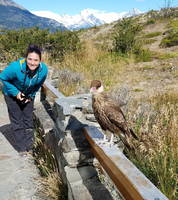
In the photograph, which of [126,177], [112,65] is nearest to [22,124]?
[126,177]

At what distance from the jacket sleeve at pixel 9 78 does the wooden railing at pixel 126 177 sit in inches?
93.0

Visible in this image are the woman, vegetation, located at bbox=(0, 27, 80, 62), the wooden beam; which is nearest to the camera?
the wooden beam

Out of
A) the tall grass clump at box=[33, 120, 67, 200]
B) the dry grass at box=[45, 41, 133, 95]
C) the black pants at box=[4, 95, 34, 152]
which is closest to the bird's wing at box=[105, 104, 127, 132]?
the tall grass clump at box=[33, 120, 67, 200]

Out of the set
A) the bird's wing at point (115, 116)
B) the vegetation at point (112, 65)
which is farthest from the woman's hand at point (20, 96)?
the bird's wing at point (115, 116)

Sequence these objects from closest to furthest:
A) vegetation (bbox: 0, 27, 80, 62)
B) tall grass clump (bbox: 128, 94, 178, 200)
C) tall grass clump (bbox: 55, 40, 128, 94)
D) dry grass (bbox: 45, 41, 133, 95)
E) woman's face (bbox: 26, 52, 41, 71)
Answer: tall grass clump (bbox: 128, 94, 178, 200), woman's face (bbox: 26, 52, 41, 71), dry grass (bbox: 45, 41, 133, 95), tall grass clump (bbox: 55, 40, 128, 94), vegetation (bbox: 0, 27, 80, 62)

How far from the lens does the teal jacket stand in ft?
15.6

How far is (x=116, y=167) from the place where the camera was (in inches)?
90.2

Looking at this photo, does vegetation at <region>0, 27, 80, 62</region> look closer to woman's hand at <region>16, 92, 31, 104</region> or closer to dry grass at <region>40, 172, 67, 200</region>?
woman's hand at <region>16, 92, 31, 104</region>

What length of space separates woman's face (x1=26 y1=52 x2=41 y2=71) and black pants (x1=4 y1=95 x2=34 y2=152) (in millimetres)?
814

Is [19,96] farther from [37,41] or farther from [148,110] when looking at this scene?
[37,41]

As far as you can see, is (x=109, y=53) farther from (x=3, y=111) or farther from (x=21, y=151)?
(x=21, y=151)

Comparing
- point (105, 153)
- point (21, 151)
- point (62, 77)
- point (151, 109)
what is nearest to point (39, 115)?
point (21, 151)

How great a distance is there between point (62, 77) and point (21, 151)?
3272 mm

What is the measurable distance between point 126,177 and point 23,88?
3.32 metres
